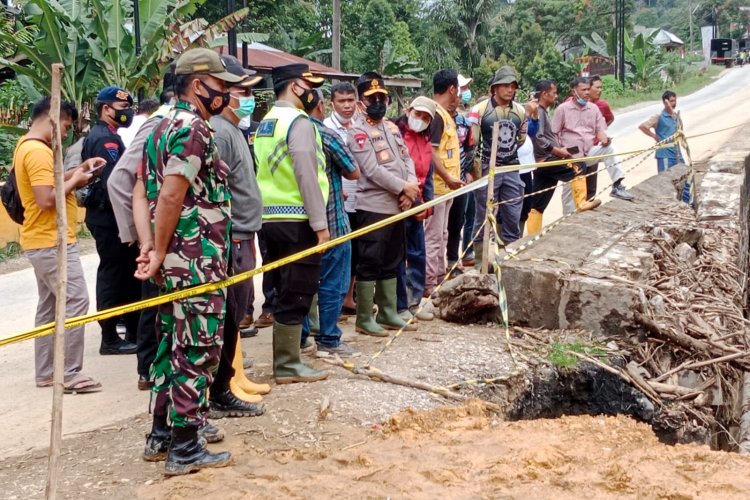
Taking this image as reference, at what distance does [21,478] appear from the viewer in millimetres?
3633

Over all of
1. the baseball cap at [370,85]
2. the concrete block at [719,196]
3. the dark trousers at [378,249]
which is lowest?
the concrete block at [719,196]

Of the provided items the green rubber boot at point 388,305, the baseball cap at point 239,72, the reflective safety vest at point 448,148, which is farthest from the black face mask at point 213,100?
the reflective safety vest at point 448,148

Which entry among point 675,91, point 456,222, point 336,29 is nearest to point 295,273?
point 456,222

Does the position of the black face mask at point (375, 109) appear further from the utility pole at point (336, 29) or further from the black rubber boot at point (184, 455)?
the utility pole at point (336, 29)

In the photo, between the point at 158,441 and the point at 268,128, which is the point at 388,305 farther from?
the point at 158,441

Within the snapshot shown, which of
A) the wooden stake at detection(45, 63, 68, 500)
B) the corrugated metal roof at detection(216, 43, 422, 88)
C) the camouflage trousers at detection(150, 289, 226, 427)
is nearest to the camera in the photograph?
the wooden stake at detection(45, 63, 68, 500)

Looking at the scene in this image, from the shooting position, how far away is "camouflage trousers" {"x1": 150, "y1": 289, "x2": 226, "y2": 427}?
349 cm

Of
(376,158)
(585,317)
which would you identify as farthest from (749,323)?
(376,158)

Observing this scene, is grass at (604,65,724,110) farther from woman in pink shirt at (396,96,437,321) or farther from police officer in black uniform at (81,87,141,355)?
police officer in black uniform at (81,87,141,355)

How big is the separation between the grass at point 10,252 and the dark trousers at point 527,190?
6.11 m

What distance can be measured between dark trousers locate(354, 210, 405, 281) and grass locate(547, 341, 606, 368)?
4.20 feet

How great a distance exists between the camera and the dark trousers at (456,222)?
753cm

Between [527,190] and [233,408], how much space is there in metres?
4.94

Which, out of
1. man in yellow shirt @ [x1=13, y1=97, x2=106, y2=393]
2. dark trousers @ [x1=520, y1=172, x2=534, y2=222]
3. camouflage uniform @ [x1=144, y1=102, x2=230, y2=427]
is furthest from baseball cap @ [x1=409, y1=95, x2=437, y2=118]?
camouflage uniform @ [x1=144, y1=102, x2=230, y2=427]
